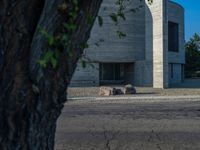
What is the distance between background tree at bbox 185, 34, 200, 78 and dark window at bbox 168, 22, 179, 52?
37.4m

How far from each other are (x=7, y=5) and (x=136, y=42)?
48.4 metres

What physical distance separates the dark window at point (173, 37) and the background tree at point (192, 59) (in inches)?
1472

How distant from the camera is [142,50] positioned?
51375 mm

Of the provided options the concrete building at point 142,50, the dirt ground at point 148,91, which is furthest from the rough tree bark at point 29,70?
the concrete building at point 142,50

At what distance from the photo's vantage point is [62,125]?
13.2 m

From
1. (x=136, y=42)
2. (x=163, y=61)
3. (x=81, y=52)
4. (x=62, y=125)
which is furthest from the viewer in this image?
(x=136, y=42)

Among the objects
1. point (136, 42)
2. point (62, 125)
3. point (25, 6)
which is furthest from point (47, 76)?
point (136, 42)

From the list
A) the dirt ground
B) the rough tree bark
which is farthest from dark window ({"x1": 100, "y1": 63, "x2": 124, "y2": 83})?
the rough tree bark

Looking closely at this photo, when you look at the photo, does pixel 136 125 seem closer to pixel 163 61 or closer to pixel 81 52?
pixel 81 52

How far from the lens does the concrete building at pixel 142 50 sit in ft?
151

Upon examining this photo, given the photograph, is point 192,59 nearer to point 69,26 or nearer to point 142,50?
point 142,50

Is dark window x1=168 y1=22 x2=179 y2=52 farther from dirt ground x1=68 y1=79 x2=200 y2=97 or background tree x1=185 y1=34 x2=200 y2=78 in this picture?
background tree x1=185 y1=34 x2=200 y2=78

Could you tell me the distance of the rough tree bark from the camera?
9.29ft

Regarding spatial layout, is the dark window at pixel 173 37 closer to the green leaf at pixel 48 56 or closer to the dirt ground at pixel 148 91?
the dirt ground at pixel 148 91
